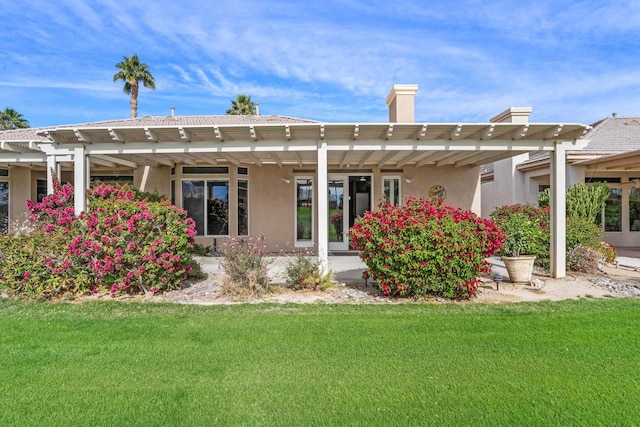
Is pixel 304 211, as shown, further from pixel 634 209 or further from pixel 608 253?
pixel 634 209

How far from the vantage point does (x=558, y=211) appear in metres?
7.94

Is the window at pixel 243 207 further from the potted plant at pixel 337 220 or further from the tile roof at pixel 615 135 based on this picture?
the tile roof at pixel 615 135

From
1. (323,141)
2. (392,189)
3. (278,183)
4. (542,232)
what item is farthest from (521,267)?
(278,183)

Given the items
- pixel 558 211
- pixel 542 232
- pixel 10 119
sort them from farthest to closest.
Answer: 1. pixel 10 119
2. pixel 542 232
3. pixel 558 211

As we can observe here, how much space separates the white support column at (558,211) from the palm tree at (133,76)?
27.1 m

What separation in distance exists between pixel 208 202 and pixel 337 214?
421cm

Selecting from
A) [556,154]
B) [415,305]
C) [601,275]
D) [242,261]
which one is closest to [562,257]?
[601,275]

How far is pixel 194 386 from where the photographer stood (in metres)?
3.30

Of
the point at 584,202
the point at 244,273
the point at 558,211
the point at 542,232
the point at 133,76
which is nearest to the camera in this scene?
the point at 244,273

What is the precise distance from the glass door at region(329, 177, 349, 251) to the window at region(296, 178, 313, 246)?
670 millimetres

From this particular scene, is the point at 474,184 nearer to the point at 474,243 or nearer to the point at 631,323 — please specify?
the point at 474,243

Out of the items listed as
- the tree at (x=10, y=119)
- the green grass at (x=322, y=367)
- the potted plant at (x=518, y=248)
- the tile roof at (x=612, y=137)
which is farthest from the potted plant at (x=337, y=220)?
the tree at (x=10, y=119)

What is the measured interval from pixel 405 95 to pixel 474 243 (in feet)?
22.0

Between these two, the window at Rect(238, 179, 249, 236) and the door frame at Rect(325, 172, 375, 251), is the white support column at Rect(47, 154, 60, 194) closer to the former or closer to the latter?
the window at Rect(238, 179, 249, 236)
